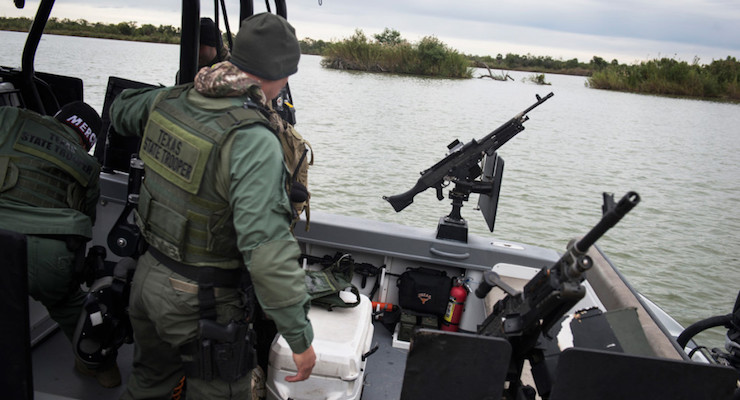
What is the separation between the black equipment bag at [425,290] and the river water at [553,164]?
2.79m

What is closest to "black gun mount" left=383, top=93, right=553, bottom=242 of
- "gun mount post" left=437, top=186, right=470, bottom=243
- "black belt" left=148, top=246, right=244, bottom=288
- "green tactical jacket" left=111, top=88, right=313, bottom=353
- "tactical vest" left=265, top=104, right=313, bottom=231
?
"gun mount post" left=437, top=186, right=470, bottom=243

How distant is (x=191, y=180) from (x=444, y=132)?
12.9 metres

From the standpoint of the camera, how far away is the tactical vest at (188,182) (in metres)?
1.68

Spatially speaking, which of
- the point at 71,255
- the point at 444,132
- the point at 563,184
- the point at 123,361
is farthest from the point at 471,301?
the point at 444,132

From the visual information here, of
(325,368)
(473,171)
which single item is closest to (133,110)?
(325,368)

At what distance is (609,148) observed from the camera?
14.1 metres

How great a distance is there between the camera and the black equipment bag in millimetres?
3184

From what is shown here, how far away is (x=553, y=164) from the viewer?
12.1 metres

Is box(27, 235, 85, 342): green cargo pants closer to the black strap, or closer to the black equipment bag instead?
the black strap

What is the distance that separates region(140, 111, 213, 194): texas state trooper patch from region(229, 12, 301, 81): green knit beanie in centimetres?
28

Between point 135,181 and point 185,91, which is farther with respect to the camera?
point 135,181

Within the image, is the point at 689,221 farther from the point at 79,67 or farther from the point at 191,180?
the point at 79,67

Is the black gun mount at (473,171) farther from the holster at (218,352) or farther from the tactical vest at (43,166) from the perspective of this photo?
the tactical vest at (43,166)

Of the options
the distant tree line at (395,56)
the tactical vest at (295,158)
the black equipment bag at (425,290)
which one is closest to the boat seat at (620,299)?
the black equipment bag at (425,290)
